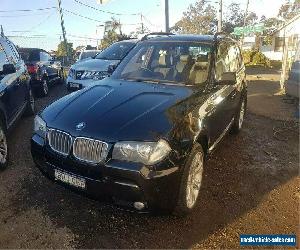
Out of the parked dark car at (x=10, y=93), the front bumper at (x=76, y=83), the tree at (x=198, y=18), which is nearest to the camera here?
the parked dark car at (x=10, y=93)

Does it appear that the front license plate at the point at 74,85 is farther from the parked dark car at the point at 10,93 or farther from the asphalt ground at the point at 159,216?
the asphalt ground at the point at 159,216

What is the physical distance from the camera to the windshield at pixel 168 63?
4.60 meters

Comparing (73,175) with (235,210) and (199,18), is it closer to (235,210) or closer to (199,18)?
(235,210)

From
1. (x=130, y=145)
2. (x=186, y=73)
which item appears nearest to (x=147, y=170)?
(x=130, y=145)

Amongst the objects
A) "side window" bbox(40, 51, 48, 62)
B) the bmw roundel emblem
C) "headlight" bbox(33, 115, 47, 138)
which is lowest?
"headlight" bbox(33, 115, 47, 138)

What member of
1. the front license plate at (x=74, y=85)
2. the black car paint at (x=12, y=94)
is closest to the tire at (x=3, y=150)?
the black car paint at (x=12, y=94)

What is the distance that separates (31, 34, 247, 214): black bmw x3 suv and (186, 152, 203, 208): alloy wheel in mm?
12

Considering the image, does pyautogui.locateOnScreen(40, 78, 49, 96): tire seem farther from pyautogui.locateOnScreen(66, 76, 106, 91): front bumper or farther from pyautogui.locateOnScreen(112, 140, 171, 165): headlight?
pyautogui.locateOnScreen(112, 140, 171, 165): headlight

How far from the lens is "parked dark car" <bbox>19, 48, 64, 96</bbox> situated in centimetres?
1029

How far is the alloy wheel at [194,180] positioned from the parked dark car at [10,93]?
9.49ft

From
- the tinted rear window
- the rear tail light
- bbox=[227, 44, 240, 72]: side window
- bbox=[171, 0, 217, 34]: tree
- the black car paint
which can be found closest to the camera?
the black car paint

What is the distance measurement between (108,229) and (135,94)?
1637mm

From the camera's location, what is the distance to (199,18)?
6178 centimetres

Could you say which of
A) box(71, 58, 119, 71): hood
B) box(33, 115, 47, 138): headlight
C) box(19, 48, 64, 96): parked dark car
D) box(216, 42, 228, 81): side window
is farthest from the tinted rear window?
box(33, 115, 47, 138): headlight
